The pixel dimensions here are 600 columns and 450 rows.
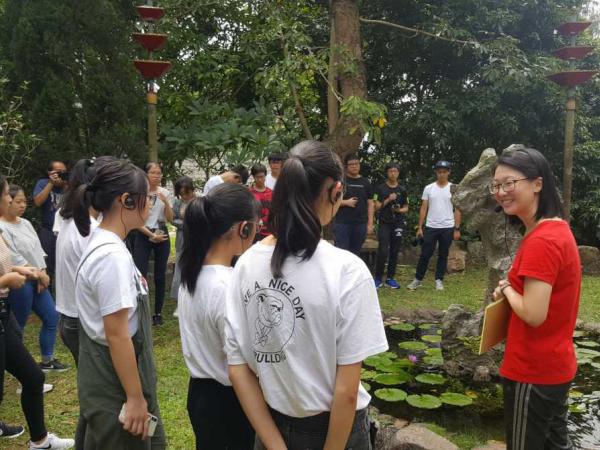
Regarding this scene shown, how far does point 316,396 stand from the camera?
4.97ft

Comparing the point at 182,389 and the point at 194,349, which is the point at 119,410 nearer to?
the point at 194,349

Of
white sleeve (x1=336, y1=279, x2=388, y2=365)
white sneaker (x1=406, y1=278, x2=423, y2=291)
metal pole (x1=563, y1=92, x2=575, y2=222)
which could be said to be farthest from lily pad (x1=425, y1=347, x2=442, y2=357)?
white sleeve (x1=336, y1=279, x2=388, y2=365)

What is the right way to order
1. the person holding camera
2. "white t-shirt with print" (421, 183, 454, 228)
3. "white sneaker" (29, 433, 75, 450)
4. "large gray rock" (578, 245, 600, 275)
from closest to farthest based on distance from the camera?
"white sneaker" (29, 433, 75, 450), the person holding camera, "white t-shirt with print" (421, 183, 454, 228), "large gray rock" (578, 245, 600, 275)

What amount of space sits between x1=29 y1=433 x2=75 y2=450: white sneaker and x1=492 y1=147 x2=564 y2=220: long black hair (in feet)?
8.96

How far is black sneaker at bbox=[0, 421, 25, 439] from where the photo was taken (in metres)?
3.27

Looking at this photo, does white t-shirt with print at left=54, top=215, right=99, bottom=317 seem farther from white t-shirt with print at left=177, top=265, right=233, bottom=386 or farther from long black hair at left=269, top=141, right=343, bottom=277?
long black hair at left=269, top=141, right=343, bottom=277

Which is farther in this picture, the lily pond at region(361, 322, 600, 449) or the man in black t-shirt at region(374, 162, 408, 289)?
the man in black t-shirt at region(374, 162, 408, 289)

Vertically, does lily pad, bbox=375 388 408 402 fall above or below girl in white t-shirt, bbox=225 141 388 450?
below

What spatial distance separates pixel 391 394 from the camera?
3867mm

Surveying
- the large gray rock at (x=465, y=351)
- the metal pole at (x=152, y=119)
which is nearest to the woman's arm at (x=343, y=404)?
the large gray rock at (x=465, y=351)

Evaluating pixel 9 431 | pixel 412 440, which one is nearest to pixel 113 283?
pixel 412 440

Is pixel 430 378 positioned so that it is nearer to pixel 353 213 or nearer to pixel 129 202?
pixel 353 213

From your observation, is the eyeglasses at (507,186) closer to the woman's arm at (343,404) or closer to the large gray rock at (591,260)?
the woman's arm at (343,404)

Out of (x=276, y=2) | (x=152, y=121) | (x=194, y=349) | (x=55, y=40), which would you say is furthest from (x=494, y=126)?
(x=194, y=349)
